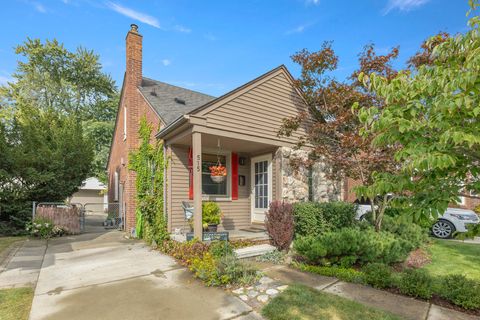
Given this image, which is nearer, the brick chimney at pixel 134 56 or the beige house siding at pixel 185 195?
the beige house siding at pixel 185 195

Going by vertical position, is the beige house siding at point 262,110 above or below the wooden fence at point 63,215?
above

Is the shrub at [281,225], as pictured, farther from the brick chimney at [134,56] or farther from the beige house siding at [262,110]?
the brick chimney at [134,56]

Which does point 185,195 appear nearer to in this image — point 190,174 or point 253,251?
point 190,174

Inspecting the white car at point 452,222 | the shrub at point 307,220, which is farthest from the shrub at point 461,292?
the white car at point 452,222

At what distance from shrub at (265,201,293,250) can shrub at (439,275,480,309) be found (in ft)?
10.2

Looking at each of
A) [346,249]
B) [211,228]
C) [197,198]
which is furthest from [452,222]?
[197,198]

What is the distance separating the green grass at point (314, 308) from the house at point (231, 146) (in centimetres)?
299

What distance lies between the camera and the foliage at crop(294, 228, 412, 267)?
545cm

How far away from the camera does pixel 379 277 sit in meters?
4.39

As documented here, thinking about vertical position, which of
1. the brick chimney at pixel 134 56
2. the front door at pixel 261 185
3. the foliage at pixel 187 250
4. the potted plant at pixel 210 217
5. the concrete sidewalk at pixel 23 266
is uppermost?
the brick chimney at pixel 134 56

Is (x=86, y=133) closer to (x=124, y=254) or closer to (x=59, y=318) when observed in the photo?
(x=124, y=254)

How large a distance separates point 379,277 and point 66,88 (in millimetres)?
29348

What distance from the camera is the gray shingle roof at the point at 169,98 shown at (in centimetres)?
831

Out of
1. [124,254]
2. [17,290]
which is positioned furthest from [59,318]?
[124,254]
